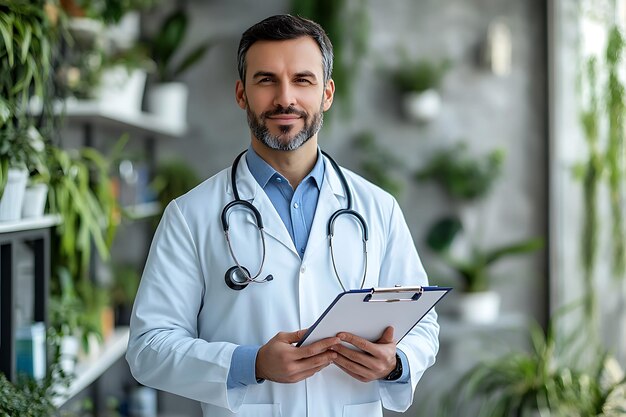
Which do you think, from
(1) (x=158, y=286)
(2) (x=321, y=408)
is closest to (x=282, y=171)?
(1) (x=158, y=286)

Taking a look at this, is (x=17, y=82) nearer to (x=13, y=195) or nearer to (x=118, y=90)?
(x=13, y=195)

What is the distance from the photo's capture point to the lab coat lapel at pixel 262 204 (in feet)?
5.09

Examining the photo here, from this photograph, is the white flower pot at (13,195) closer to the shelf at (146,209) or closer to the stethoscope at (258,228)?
the stethoscope at (258,228)

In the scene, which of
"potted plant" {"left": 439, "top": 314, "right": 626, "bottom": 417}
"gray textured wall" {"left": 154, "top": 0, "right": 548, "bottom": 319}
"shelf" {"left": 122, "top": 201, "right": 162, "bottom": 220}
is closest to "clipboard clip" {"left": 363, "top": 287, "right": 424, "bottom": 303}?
"potted plant" {"left": 439, "top": 314, "right": 626, "bottom": 417}

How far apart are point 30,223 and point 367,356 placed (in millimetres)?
1075

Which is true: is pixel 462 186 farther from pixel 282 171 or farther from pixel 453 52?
pixel 282 171

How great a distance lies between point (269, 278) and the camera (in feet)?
4.96

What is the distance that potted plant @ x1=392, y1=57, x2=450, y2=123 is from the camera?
400 cm

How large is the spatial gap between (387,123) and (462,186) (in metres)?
0.49

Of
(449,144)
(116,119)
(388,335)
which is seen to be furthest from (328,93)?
(449,144)

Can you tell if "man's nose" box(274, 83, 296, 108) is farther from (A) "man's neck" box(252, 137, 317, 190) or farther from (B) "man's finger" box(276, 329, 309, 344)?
(B) "man's finger" box(276, 329, 309, 344)

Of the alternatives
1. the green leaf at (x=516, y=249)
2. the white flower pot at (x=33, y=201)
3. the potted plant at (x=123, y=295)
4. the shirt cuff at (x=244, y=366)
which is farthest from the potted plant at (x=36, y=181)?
the green leaf at (x=516, y=249)

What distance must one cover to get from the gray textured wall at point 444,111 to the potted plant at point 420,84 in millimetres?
97

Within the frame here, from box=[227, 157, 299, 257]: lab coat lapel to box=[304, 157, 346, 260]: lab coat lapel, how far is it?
0.04 m
